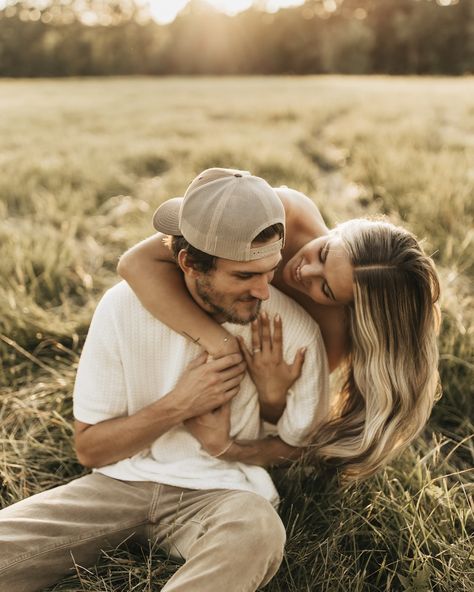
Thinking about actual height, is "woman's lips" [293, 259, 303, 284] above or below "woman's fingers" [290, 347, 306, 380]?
above

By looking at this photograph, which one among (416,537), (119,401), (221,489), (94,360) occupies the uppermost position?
(94,360)

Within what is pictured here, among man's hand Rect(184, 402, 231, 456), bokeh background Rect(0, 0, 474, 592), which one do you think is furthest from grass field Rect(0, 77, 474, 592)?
man's hand Rect(184, 402, 231, 456)

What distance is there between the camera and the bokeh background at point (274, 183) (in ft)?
7.21

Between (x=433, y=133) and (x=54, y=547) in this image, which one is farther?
(x=433, y=133)

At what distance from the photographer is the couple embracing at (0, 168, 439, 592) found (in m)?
2.17

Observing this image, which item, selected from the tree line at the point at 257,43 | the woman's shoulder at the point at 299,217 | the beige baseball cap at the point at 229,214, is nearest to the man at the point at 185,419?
the beige baseball cap at the point at 229,214

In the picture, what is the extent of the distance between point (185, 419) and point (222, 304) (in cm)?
48

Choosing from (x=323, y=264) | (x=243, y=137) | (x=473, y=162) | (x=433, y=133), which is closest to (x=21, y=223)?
(x=323, y=264)

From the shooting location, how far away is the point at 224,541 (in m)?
1.88

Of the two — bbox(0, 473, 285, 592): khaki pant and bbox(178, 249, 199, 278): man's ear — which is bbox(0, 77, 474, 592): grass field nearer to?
bbox(0, 473, 285, 592): khaki pant

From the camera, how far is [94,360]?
230 centimetres

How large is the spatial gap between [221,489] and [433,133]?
697cm

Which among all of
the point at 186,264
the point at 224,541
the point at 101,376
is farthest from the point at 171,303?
the point at 224,541

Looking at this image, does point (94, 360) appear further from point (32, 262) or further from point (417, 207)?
point (417, 207)
